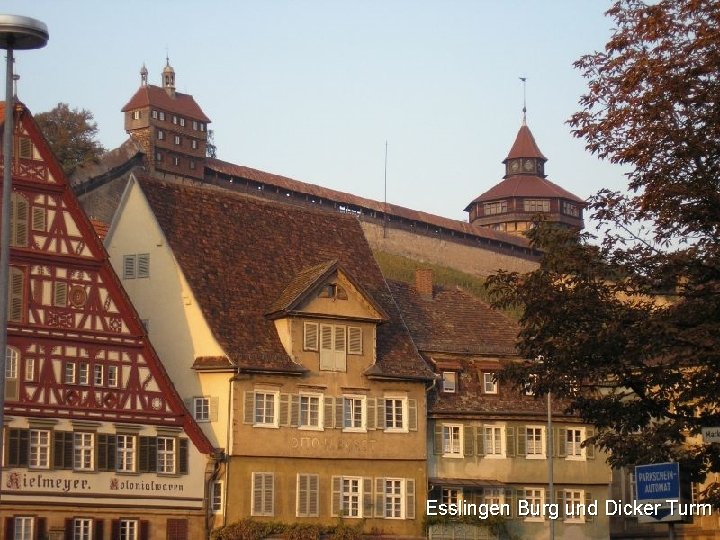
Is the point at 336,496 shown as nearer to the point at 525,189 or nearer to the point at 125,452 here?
the point at 125,452

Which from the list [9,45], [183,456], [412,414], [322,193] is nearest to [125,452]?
[183,456]

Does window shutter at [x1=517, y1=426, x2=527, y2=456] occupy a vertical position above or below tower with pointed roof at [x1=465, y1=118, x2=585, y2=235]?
below

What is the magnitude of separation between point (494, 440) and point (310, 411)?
8.05 metres

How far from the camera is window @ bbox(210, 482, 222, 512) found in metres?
49.4

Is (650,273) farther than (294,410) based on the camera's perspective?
No

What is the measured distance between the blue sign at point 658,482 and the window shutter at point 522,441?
37998 mm

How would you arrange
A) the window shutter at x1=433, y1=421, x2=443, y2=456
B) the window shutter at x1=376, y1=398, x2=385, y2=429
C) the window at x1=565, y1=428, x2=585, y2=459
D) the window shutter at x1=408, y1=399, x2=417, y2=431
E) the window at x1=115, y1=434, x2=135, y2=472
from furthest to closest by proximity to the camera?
1. the window at x1=565, y1=428, x2=585, y2=459
2. the window shutter at x1=433, y1=421, x2=443, y2=456
3. the window shutter at x1=408, y1=399, x2=417, y2=431
4. the window shutter at x1=376, y1=398, x2=385, y2=429
5. the window at x1=115, y1=434, x2=135, y2=472

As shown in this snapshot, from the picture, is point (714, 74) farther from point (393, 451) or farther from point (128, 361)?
point (393, 451)

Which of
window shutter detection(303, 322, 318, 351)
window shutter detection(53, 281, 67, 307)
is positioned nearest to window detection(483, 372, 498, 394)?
window shutter detection(303, 322, 318, 351)

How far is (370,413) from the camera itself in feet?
178

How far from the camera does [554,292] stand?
24.8 metres

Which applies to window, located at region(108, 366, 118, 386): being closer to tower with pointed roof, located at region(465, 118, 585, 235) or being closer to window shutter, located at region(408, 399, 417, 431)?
window shutter, located at region(408, 399, 417, 431)

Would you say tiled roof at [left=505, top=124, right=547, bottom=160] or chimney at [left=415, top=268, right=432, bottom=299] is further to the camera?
tiled roof at [left=505, top=124, right=547, bottom=160]

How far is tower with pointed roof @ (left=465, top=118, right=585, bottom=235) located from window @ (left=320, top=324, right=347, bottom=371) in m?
100
